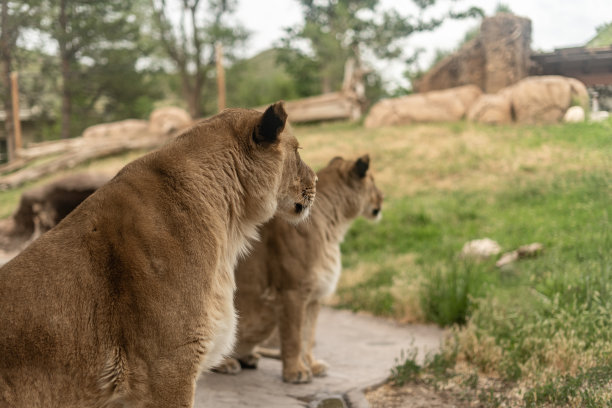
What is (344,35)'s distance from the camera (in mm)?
14445

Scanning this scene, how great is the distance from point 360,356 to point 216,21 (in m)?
15.1

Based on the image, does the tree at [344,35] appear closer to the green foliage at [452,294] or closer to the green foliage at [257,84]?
the green foliage at [257,84]

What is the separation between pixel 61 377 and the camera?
2592mm

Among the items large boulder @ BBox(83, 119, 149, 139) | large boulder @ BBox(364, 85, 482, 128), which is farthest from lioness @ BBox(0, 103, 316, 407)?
large boulder @ BBox(364, 85, 482, 128)

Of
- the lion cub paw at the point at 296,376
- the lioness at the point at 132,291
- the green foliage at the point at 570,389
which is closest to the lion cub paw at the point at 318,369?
the lion cub paw at the point at 296,376

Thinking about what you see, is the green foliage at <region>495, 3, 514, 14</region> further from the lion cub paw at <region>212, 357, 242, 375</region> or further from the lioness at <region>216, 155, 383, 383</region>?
the lion cub paw at <region>212, 357, 242, 375</region>

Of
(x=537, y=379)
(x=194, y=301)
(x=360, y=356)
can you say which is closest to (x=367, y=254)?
(x=360, y=356)

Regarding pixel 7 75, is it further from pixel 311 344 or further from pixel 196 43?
pixel 196 43

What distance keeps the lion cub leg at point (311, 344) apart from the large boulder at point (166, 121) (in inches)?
532

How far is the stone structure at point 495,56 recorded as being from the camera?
7788 millimetres

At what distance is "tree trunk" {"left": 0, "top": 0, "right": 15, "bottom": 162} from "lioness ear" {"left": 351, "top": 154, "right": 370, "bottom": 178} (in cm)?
431

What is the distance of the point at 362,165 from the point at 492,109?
8.07 meters

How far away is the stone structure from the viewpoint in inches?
307

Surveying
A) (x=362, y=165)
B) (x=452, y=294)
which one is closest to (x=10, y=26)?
(x=362, y=165)
